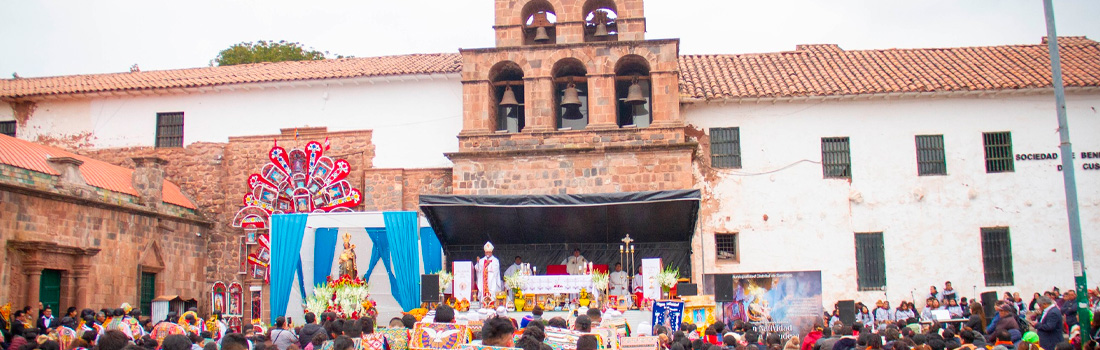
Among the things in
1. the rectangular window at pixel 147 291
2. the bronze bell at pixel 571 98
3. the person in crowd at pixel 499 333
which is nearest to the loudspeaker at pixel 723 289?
the bronze bell at pixel 571 98

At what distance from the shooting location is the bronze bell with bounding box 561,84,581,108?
74.1 ft

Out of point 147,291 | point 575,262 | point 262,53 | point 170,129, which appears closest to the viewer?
point 575,262

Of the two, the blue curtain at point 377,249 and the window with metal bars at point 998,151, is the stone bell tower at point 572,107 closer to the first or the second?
the blue curtain at point 377,249

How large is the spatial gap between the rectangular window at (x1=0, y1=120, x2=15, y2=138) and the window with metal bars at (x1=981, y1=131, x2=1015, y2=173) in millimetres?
25923

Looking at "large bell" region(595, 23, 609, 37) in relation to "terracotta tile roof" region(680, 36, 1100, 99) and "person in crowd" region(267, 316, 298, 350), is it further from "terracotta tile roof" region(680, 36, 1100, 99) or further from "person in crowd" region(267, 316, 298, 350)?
"person in crowd" region(267, 316, 298, 350)

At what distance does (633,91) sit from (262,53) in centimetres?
1845

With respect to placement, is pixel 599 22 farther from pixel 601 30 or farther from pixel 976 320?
pixel 976 320

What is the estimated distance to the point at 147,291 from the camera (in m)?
22.9

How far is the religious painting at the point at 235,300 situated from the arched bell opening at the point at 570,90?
9.46m

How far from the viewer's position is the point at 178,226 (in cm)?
2398

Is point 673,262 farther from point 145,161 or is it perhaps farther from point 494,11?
point 145,161

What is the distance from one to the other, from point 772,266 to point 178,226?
1508 cm

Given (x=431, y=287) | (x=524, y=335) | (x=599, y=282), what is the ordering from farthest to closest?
1. (x=599, y=282)
2. (x=431, y=287)
3. (x=524, y=335)

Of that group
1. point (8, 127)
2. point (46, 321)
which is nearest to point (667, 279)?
point (46, 321)
